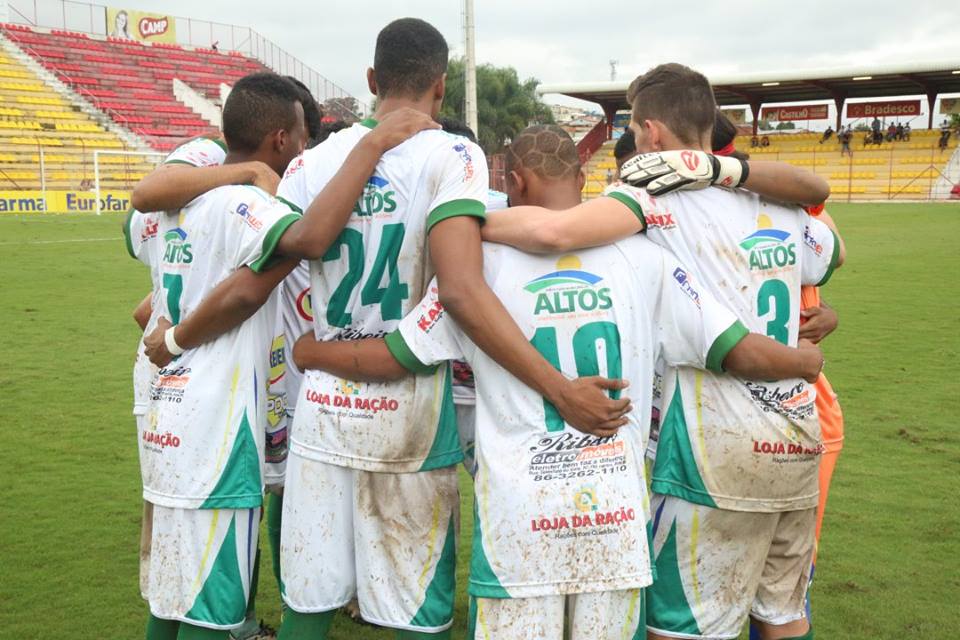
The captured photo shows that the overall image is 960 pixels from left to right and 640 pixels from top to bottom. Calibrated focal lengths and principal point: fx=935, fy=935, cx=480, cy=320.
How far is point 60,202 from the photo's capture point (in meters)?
29.5

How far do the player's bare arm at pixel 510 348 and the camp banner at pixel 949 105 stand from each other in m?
47.7

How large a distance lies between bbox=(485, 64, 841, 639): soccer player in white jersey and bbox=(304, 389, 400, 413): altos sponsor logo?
874 millimetres

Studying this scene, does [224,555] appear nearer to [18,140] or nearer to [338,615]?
[338,615]

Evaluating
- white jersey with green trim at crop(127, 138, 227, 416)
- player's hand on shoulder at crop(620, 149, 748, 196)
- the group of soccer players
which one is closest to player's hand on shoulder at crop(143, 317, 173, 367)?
the group of soccer players

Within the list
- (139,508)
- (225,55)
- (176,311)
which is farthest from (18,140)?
(176,311)

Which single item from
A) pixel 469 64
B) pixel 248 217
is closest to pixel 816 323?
pixel 248 217

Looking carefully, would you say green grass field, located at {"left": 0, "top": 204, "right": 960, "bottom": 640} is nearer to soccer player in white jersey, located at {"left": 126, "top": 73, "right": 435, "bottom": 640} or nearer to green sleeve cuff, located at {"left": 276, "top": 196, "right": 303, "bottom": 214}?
soccer player in white jersey, located at {"left": 126, "top": 73, "right": 435, "bottom": 640}

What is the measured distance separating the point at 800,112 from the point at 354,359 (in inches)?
1965

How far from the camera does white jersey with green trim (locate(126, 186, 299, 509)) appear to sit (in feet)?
9.77

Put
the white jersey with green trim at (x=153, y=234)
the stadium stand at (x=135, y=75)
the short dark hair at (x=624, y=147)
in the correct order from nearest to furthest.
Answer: the white jersey with green trim at (x=153, y=234), the short dark hair at (x=624, y=147), the stadium stand at (x=135, y=75)

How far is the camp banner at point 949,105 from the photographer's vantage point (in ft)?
144

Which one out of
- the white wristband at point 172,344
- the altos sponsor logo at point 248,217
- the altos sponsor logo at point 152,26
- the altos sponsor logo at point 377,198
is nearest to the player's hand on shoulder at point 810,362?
the altos sponsor logo at point 377,198

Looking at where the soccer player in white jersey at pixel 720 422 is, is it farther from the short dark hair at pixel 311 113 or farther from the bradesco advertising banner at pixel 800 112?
the bradesco advertising banner at pixel 800 112

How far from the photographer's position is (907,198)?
3656 centimetres
